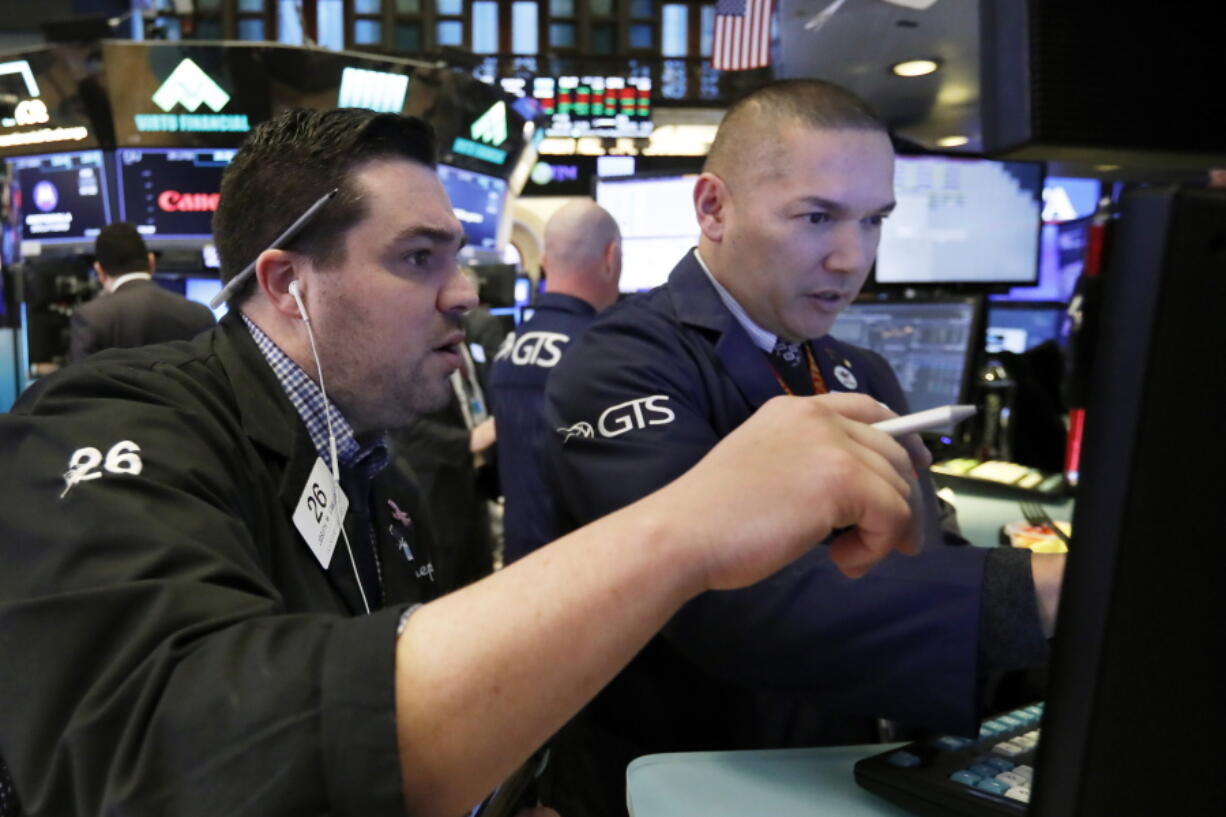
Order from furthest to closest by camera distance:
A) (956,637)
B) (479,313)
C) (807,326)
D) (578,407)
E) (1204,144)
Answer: (479,313)
(807,326)
(578,407)
(956,637)
(1204,144)

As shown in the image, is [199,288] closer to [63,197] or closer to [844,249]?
[63,197]

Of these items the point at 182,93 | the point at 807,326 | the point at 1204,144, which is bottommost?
the point at 807,326

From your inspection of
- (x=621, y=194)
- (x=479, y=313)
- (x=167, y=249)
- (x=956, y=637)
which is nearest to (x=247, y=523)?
(x=956, y=637)

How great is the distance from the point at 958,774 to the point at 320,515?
2.18ft

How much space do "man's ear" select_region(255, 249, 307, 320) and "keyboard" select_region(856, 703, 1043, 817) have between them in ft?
2.71

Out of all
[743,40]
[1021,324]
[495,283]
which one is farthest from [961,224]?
[495,283]

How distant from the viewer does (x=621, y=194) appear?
3.99m

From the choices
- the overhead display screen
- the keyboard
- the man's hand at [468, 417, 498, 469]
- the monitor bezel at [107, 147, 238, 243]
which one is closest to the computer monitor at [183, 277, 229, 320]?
the monitor bezel at [107, 147, 238, 243]

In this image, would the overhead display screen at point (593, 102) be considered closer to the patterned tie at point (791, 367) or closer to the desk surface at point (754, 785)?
the patterned tie at point (791, 367)

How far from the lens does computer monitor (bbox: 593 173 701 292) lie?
12.8 ft

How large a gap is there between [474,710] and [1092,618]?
0.31 metres

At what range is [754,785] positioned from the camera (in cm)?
89

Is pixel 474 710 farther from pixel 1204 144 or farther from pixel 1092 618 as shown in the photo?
pixel 1204 144

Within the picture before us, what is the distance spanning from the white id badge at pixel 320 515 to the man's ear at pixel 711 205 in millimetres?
705
